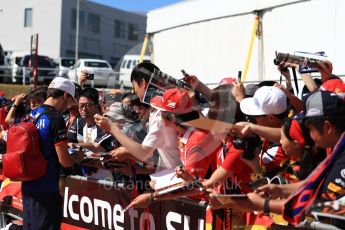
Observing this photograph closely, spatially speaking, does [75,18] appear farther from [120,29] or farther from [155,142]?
[155,142]

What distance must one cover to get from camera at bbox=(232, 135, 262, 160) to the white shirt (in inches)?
28.7

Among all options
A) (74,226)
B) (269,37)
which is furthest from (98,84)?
(74,226)

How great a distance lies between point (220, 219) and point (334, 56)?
19.2ft

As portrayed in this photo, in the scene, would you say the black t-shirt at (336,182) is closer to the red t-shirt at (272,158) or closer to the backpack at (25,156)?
the red t-shirt at (272,158)

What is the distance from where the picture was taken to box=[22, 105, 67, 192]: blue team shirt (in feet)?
16.0

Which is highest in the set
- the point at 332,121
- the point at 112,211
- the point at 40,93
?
the point at 332,121

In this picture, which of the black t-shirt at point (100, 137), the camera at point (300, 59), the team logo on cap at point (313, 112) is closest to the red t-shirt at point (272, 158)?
the team logo on cap at point (313, 112)

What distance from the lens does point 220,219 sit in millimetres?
3979

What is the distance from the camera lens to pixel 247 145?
Answer: 11.9 feet

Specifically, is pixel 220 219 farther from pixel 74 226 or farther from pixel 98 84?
pixel 98 84

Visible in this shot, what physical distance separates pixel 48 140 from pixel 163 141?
1.24 meters

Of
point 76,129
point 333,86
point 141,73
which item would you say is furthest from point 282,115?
point 76,129

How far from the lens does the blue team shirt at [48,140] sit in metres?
4.89

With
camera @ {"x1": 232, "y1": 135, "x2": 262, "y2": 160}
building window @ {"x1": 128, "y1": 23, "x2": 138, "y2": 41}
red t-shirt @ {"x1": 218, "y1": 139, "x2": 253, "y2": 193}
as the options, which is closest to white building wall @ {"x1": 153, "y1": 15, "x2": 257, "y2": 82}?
red t-shirt @ {"x1": 218, "y1": 139, "x2": 253, "y2": 193}
